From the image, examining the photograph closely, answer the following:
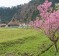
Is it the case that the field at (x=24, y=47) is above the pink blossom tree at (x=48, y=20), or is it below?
below

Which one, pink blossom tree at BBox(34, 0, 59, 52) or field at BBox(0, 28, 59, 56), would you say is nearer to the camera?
pink blossom tree at BBox(34, 0, 59, 52)

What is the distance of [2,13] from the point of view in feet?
375

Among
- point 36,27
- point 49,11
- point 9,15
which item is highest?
point 49,11

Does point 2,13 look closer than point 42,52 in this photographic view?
No

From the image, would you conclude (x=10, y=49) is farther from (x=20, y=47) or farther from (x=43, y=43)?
(x=43, y=43)

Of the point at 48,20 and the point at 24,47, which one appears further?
the point at 24,47

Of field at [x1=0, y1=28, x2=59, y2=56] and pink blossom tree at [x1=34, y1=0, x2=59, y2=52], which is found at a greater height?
pink blossom tree at [x1=34, y1=0, x2=59, y2=52]

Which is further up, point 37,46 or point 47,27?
point 47,27

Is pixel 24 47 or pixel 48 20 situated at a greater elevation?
pixel 48 20

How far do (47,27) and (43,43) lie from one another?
16.0 feet

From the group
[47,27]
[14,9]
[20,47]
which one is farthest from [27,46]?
[14,9]

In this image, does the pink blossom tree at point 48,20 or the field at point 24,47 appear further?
the field at point 24,47

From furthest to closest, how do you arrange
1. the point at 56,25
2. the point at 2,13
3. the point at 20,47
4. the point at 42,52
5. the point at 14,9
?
the point at 14,9 → the point at 2,13 → the point at 20,47 → the point at 42,52 → the point at 56,25

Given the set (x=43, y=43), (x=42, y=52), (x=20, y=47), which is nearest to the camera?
(x=42, y=52)
